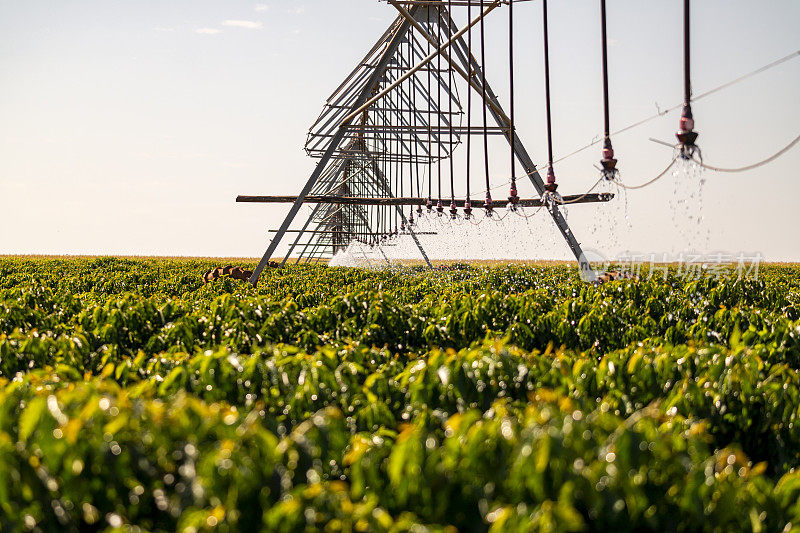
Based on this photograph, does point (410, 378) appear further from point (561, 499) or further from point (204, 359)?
point (561, 499)

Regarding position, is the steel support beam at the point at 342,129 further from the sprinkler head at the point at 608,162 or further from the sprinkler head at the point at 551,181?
the sprinkler head at the point at 608,162

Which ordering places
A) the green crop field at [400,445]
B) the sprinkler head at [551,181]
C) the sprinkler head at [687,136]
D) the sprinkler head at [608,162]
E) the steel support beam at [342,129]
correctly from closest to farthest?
the green crop field at [400,445]
the sprinkler head at [687,136]
the sprinkler head at [608,162]
the sprinkler head at [551,181]
the steel support beam at [342,129]

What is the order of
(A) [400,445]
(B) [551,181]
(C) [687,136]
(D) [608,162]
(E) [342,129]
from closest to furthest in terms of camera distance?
1. (A) [400,445]
2. (C) [687,136]
3. (D) [608,162]
4. (B) [551,181]
5. (E) [342,129]

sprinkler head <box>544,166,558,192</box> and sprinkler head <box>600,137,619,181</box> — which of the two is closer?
sprinkler head <box>600,137,619,181</box>

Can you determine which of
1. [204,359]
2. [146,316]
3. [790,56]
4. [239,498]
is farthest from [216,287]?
[239,498]

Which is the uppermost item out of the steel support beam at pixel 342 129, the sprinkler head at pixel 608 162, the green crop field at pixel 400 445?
the steel support beam at pixel 342 129

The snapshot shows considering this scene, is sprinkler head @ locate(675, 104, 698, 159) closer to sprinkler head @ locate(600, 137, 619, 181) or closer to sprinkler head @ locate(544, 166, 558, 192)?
sprinkler head @ locate(600, 137, 619, 181)

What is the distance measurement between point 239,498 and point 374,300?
695 centimetres

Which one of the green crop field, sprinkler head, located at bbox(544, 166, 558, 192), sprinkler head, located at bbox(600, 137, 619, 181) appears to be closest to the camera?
the green crop field

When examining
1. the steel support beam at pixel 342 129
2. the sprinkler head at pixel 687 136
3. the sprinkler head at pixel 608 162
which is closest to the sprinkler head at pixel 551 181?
the sprinkler head at pixel 608 162

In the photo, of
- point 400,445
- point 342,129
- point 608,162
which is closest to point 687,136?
point 608,162

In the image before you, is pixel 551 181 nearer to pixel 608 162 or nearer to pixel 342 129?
pixel 608 162

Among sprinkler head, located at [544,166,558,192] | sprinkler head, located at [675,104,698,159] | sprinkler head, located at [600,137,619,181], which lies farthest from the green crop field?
sprinkler head, located at [544,166,558,192]

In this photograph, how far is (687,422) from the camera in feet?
14.1
